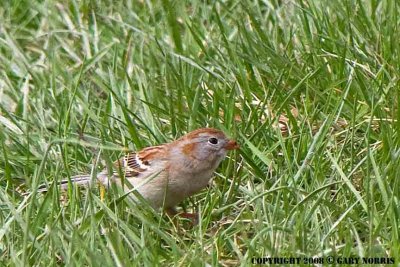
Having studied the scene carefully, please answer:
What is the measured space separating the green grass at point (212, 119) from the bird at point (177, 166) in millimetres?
86

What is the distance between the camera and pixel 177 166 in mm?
4949

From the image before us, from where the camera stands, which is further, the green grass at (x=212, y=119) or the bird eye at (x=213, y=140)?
the bird eye at (x=213, y=140)

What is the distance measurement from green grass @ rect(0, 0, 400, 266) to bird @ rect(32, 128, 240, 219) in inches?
3.4

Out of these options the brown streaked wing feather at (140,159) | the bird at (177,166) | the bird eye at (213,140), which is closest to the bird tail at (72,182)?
the bird at (177,166)

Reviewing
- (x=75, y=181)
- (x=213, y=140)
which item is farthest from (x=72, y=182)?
(x=213, y=140)

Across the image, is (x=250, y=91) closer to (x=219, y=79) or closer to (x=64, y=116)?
(x=219, y=79)

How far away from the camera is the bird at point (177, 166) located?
15.9 feet

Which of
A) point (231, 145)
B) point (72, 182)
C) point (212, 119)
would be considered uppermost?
point (212, 119)

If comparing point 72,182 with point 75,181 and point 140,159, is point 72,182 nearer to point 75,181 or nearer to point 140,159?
point 75,181

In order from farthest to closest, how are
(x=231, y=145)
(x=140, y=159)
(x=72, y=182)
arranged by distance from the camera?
1. (x=140, y=159)
2. (x=231, y=145)
3. (x=72, y=182)

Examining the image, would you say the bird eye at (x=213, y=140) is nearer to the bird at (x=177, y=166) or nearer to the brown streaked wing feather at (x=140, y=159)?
the bird at (x=177, y=166)

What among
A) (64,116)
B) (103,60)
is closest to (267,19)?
(103,60)

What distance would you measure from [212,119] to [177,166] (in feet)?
1.39

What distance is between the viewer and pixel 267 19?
20.5 feet
